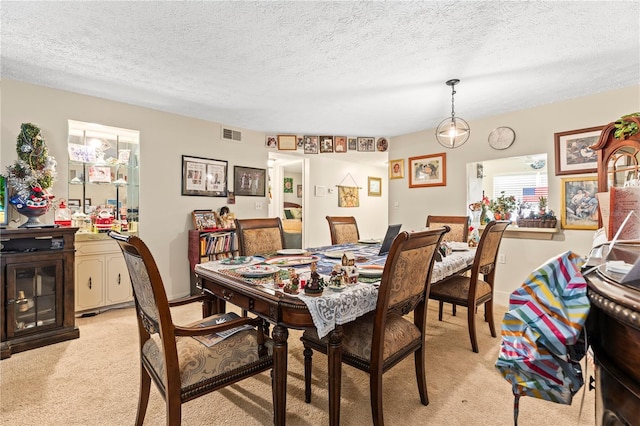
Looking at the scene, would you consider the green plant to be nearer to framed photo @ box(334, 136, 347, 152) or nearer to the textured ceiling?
the textured ceiling

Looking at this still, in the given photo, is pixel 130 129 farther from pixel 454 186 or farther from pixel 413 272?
pixel 454 186

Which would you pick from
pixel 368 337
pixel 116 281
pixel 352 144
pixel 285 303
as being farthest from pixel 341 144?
pixel 285 303

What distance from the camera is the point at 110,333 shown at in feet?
8.80

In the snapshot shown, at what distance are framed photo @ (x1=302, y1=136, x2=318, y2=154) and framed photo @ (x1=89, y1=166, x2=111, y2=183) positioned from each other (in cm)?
255

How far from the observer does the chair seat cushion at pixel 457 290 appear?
2420mm

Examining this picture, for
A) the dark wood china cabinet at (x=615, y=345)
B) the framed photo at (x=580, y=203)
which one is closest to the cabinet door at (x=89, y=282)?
the dark wood china cabinet at (x=615, y=345)

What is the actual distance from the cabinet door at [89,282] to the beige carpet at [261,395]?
733 millimetres

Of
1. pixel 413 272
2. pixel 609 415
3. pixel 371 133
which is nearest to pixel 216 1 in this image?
pixel 413 272

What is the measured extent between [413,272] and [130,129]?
11.0ft

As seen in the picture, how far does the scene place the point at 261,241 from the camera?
2.61m

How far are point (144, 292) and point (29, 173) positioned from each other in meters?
2.21

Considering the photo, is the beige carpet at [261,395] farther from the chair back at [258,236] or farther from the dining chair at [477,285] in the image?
the chair back at [258,236]

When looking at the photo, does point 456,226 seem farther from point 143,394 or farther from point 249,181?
point 143,394

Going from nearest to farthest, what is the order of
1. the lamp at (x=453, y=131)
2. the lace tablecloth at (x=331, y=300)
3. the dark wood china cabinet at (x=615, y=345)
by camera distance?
the dark wood china cabinet at (x=615, y=345), the lace tablecloth at (x=331, y=300), the lamp at (x=453, y=131)
